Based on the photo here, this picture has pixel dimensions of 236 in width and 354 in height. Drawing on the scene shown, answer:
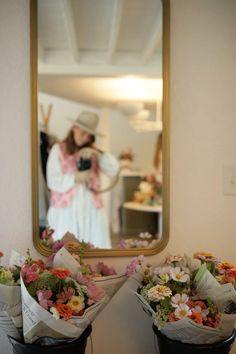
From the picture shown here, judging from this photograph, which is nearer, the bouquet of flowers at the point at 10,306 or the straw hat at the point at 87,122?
the bouquet of flowers at the point at 10,306

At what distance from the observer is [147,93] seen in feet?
4.62

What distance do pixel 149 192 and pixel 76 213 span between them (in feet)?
1.68

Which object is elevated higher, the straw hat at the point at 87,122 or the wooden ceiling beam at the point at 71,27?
the wooden ceiling beam at the point at 71,27

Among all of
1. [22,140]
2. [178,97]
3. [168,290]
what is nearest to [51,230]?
[22,140]

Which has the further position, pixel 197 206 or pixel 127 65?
pixel 127 65

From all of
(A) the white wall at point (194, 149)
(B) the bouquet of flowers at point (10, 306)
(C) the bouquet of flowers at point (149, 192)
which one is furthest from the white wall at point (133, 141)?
(B) the bouquet of flowers at point (10, 306)

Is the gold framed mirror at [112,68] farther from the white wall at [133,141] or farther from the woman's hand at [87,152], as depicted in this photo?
the white wall at [133,141]

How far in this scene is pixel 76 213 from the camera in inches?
49.7

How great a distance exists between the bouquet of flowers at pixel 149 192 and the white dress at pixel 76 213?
255 mm

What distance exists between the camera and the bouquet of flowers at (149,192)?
1.35m

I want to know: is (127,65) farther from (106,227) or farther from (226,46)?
(106,227)

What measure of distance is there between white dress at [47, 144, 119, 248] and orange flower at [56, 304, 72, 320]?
1.30 feet

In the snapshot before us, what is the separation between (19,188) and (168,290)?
64cm

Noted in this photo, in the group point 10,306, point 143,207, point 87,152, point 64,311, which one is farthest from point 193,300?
point 87,152
